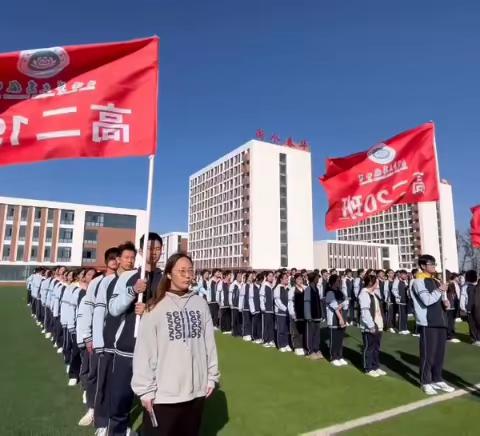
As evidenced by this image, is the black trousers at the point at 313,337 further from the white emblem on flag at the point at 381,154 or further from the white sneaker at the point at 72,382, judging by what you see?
the white sneaker at the point at 72,382

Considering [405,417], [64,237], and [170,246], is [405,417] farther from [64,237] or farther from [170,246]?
[170,246]

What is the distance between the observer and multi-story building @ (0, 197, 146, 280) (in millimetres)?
56000

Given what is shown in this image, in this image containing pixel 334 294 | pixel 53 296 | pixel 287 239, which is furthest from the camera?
pixel 287 239

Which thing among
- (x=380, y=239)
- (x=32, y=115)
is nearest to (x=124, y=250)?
(x=32, y=115)

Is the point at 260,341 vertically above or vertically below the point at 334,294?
below

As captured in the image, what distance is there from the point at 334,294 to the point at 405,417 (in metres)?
3.51

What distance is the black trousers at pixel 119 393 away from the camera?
367 centimetres

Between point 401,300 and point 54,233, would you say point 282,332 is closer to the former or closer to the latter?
point 401,300

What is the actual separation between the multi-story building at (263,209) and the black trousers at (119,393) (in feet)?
189

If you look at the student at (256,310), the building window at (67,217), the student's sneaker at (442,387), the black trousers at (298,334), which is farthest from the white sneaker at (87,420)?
the building window at (67,217)

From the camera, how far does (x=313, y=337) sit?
29.1ft

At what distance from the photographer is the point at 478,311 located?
5.54 metres

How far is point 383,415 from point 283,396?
5.05 feet

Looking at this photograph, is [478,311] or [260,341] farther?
[260,341]
